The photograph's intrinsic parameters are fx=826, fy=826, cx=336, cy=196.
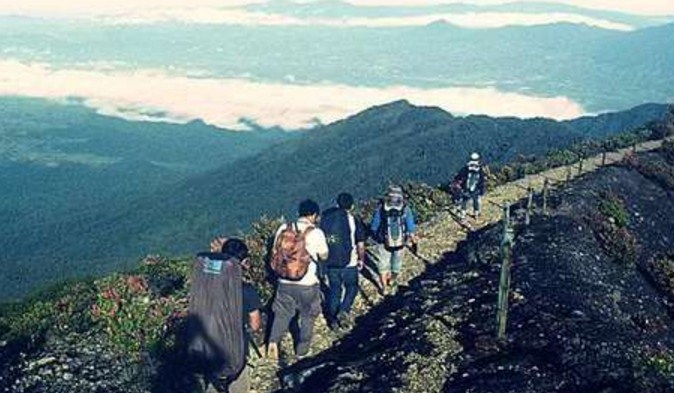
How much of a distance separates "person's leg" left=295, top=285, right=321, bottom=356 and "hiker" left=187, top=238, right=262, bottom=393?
80.1 inches

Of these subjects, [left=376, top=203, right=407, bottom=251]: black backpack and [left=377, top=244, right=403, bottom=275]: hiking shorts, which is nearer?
[left=376, top=203, right=407, bottom=251]: black backpack

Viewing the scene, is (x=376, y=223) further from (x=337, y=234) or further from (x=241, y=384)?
(x=241, y=384)

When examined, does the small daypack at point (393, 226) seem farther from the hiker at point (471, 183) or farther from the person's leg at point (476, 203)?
Result: the person's leg at point (476, 203)

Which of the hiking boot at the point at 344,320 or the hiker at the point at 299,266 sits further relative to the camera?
the hiking boot at the point at 344,320

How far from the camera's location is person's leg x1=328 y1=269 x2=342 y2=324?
16.7 m

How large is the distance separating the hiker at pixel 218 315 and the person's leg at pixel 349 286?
4.02 m

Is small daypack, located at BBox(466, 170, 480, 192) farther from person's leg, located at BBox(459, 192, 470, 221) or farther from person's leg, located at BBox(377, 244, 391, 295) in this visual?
person's leg, located at BBox(377, 244, 391, 295)

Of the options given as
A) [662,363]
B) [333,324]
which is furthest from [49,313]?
[662,363]

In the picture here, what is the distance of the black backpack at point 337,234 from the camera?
53.1ft

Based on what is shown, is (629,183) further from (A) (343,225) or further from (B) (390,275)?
(A) (343,225)

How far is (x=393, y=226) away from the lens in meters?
18.1

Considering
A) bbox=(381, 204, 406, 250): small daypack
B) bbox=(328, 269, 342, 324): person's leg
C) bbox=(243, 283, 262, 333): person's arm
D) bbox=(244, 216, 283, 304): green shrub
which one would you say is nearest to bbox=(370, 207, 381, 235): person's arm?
bbox=(381, 204, 406, 250): small daypack

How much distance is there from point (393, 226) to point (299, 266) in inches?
161

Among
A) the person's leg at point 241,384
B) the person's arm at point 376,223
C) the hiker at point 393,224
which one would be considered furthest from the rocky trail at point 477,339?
the person's arm at point 376,223
